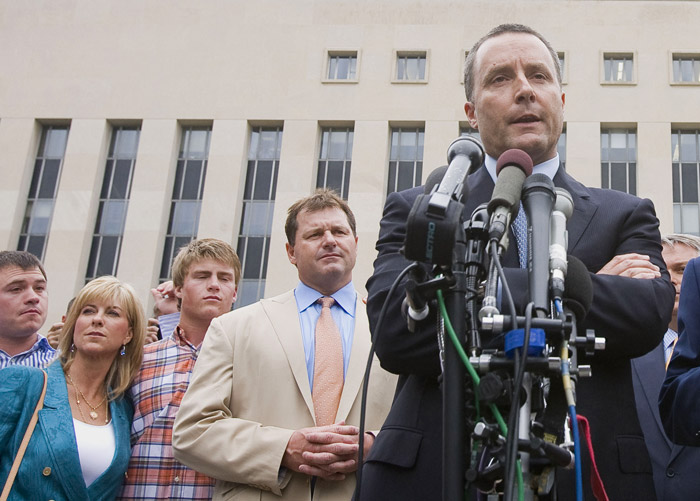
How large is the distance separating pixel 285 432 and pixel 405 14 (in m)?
23.9

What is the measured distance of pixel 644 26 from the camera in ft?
80.9

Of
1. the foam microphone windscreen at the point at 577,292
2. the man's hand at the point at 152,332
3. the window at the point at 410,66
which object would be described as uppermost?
the window at the point at 410,66

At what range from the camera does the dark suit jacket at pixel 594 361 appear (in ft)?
6.69

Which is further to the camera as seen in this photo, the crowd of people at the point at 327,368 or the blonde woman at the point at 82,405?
the blonde woman at the point at 82,405

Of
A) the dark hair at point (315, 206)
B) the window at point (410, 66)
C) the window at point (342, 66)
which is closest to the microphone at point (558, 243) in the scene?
the dark hair at point (315, 206)

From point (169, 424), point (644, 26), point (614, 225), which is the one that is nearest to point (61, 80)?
point (644, 26)

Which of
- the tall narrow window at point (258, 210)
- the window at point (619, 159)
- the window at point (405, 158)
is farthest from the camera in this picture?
the window at point (405, 158)

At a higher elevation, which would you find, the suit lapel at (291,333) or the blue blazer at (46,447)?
the suit lapel at (291,333)

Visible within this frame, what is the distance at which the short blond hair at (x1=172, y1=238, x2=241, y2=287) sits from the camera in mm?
4656

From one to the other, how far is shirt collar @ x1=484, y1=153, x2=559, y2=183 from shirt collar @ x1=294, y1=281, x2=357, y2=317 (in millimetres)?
1527

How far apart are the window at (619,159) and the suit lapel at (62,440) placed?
70.2ft

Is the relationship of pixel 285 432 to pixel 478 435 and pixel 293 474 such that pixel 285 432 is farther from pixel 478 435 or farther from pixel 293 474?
pixel 478 435

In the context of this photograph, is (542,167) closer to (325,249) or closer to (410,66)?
(325,249)

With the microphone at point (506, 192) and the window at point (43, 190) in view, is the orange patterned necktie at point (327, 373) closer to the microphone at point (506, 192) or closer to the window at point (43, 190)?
the microphone at point (506, 192)
